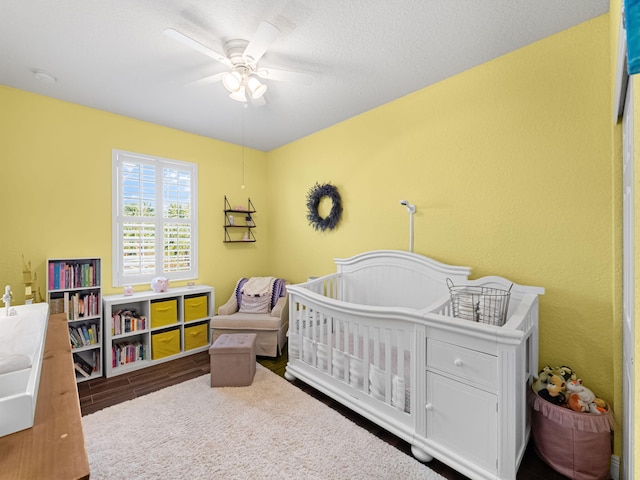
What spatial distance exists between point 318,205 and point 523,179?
2075 millimetres

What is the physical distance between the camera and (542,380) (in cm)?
177

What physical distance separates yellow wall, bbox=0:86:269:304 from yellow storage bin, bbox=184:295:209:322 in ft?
1.22

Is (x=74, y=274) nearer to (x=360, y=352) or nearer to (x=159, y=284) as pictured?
(x=159, y=284)

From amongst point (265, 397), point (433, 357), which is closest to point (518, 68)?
point (433, 357)

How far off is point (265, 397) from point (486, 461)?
1.54 metres

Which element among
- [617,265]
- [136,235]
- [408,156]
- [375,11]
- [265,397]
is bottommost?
[265,397]

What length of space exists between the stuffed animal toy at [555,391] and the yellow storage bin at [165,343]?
319 centimetres

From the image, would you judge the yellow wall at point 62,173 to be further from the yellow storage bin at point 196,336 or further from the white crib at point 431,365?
the white crib at point 431,365

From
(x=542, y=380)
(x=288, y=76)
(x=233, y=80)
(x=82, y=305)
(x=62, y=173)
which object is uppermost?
(x=288, y=76)

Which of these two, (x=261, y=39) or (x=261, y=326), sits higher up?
(x=261, y=39)

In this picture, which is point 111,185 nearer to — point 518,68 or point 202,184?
point 202,184

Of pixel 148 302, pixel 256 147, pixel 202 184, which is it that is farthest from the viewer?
pixel 256 147

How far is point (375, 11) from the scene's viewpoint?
171cm

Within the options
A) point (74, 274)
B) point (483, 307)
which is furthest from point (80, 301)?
point (483, 307)
